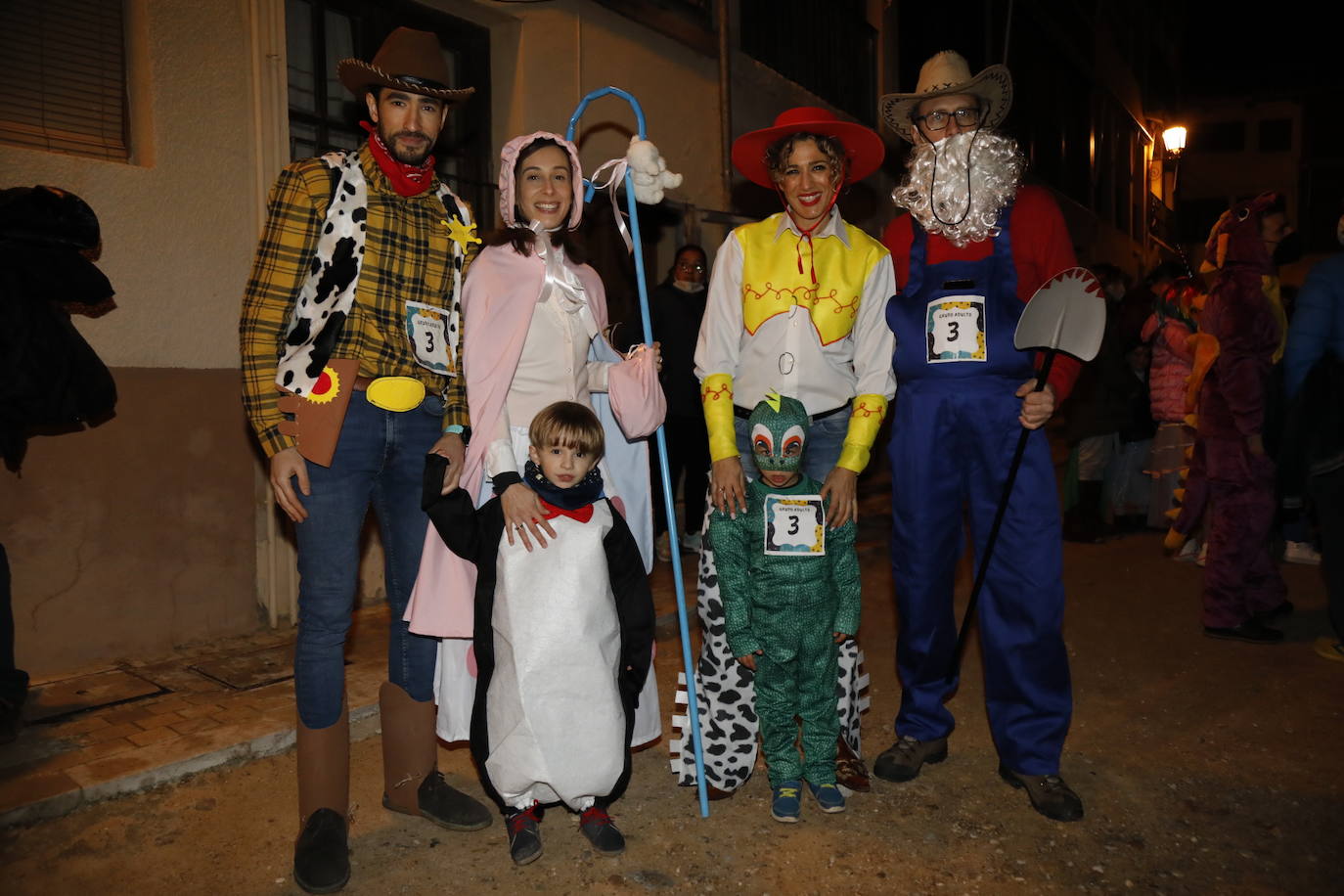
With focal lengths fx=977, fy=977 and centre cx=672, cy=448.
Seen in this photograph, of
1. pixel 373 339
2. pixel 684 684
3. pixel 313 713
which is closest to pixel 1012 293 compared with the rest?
pixel 684 684

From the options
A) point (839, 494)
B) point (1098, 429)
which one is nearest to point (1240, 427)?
point (1098, 429)

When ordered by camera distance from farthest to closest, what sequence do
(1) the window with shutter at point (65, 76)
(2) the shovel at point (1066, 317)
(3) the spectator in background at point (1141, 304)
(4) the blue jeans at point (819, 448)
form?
(3) the spectator in background at point (1141, 304) → (1) the window with shutter at point (65, 76) → (4) the blue jeans at point (819, 448) → (2) the shovel at point (1066, 317)

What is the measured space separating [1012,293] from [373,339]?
212cm

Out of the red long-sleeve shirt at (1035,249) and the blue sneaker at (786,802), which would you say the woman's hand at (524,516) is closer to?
the blue sneaker at (786,802)

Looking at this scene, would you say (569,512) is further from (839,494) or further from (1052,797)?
(1052,797)

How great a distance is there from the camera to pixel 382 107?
9.95ft

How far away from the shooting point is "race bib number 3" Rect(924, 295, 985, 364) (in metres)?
3.34

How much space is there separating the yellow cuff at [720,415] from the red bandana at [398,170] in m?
1.17

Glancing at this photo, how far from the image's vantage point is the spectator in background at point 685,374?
693 cm

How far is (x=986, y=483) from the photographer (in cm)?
346

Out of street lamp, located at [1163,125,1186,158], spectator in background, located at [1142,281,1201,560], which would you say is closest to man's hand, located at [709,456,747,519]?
spectator in background, located at [1142,281,1201,560]

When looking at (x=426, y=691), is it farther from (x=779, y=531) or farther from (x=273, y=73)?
(x=273, y=73)

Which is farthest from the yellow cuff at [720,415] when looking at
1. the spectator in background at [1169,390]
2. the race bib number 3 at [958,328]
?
the spectator in background at [1169,390]

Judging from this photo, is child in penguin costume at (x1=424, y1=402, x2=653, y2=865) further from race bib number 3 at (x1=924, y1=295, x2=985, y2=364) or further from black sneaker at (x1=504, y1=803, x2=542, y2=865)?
race bib number 3 at (x1=924, y1=295, x2=985, y2=364)
